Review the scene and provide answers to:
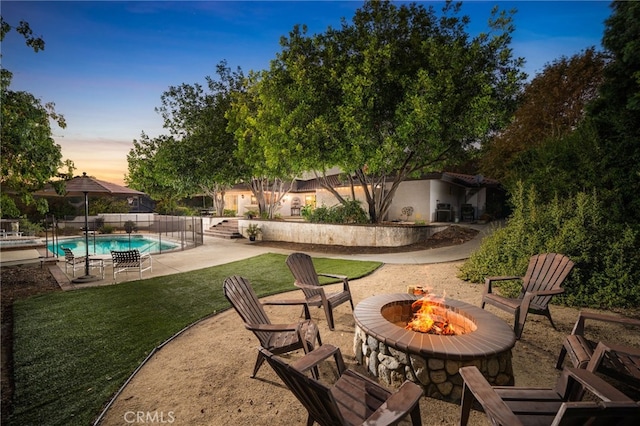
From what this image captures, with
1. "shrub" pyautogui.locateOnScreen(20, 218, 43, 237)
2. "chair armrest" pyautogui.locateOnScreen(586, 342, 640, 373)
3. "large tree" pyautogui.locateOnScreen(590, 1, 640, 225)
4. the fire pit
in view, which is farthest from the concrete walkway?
"shrub" pyautogui.locateOnScreen(20, 218, 43, 237)

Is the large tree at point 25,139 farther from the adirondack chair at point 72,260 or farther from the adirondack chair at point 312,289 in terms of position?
the adirondack chair at point 312,289

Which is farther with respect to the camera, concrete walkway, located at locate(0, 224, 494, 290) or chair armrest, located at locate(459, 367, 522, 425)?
concrete walkway, located at locate(0, 224, 494, 290)

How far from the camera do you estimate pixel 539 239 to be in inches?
260

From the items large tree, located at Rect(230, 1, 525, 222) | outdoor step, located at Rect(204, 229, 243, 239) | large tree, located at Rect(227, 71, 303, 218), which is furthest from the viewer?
outdoor step, located at Rect(204, 229, 243, 239)

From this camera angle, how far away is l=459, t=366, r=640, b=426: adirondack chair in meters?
1.51

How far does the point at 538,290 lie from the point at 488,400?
358cm

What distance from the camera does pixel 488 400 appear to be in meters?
2.01

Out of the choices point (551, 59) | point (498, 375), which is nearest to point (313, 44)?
point (498, 375)

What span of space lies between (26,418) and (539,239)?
912cm

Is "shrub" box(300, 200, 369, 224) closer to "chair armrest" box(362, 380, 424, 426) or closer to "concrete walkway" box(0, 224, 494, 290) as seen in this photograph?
"concrete walkway" box(0, 224, 494, 290)

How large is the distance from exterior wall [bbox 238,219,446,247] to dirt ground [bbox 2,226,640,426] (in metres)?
7.13

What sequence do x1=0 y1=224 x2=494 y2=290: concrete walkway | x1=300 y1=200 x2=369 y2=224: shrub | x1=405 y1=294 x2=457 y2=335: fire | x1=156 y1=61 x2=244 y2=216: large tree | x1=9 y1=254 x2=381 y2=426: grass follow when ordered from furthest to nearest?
1. x1=156 y1=61 x2=244 y2=216: large tree
2. x1=300 y1=200 x2=369 y2=224: shrub
3. x1=0 y1=224 x2=494 y2=290: concrete walkway
4. x1=405 y1=294 x2=457 y2=335: fire
5. x1=9 y1=254 x2=381 y2=426: grass

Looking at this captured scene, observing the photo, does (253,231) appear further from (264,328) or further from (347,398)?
(347,398)

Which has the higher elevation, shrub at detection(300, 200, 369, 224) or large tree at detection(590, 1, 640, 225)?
large tree at detection(590, 1, 640, 225)
